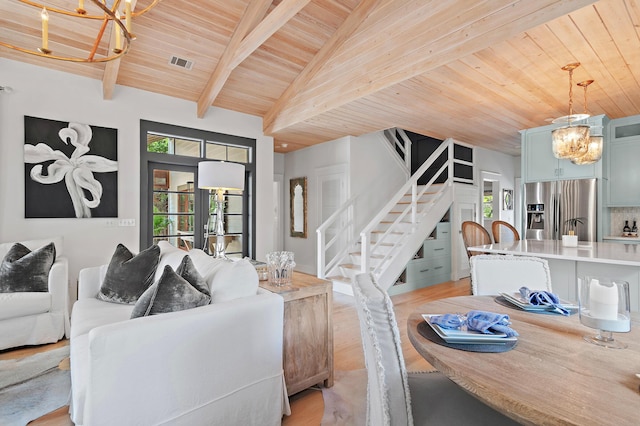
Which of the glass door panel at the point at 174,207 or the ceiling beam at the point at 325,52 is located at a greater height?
the ceiling beam at the point at 325,52

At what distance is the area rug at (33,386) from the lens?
6.35ft

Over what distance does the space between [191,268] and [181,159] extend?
3239mm

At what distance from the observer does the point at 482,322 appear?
1157 millimetres

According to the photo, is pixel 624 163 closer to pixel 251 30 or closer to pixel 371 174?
pixel 371 174

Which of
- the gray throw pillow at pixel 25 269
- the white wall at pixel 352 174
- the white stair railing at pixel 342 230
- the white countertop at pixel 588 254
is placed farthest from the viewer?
the white wall at pixel 352 174

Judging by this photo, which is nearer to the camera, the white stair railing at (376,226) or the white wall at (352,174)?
the white stair railing at (376,226)

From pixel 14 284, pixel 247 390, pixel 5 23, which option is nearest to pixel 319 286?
pixel 247 390

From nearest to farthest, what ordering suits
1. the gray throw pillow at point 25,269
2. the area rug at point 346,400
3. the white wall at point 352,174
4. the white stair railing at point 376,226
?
the area rug at point 346,400 → the gray throw pillow at point 25,269 → the white stair railing at point 376,226 → the white wall at point 352,174

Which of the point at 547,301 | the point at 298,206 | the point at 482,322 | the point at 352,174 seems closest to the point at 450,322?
the point at 482,322

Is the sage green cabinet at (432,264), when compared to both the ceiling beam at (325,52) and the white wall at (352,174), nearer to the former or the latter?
the white wall at (352,174)

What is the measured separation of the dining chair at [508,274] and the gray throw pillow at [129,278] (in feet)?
7.85

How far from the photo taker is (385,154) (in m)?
6.51

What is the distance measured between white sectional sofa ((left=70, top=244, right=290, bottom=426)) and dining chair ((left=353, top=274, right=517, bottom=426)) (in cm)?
76

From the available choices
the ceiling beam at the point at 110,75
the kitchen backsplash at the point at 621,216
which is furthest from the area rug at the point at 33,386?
the kitchen backsplash at the point at 621,216
